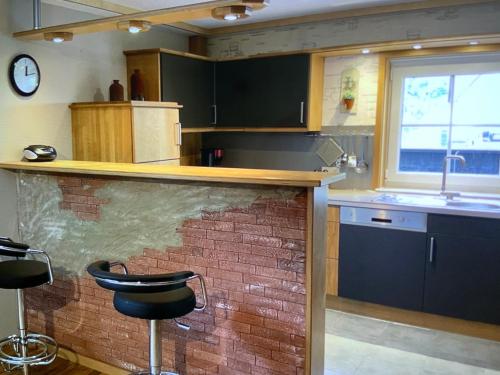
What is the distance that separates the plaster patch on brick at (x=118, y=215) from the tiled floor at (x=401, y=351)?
1366mm

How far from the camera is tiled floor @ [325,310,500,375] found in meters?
2.87

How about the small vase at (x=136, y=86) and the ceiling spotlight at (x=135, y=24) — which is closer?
the ceiling spotlight at (x=135, y=24)

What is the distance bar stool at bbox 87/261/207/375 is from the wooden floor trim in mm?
1924

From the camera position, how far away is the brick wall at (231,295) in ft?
7.11

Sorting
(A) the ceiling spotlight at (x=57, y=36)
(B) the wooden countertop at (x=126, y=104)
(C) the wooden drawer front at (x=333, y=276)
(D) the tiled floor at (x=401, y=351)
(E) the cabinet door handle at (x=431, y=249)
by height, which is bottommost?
(D) the tiled floor at (x=401, y=351)

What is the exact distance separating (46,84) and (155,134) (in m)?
0.84

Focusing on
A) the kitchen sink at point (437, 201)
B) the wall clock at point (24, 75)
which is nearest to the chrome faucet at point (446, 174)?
the kitchen sink at point (437, 201)

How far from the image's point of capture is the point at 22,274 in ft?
8.03

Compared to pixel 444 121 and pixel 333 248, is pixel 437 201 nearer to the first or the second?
pixel 444 121

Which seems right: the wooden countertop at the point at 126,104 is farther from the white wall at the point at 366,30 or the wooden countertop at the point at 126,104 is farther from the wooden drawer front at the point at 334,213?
the wooden drawer front at the point at 334,213

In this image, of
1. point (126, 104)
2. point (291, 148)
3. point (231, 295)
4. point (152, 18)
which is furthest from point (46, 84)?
point (291, 148)

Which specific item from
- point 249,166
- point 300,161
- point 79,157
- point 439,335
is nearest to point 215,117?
point 249,166

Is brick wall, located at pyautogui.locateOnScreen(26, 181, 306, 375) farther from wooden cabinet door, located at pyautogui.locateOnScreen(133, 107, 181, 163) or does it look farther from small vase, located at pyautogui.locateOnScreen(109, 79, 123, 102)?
small vase, located at pyautogui.locateOnScreen(109, 79, 123, 102)

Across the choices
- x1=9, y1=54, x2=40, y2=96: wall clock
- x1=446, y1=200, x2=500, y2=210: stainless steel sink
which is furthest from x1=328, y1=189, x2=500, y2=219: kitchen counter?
x1=9, y1=54, x2=40, y2=96: wall clock
